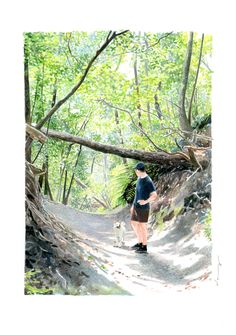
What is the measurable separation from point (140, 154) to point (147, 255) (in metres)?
0.70

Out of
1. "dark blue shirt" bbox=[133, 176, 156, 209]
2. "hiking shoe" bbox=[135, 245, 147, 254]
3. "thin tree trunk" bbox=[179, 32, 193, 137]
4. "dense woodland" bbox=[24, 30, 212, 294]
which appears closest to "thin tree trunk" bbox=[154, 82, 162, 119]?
"dense woodland" bbox=[24, 30, 212, 294]

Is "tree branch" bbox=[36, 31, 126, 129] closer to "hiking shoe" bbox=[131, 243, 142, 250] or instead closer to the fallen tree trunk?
the fallen tree trunk

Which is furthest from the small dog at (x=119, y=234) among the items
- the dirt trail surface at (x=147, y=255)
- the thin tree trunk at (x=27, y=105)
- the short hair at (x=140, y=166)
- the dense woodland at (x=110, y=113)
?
the thin tree trunk at (x=27, y=105)

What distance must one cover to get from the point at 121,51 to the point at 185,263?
152 centimetres

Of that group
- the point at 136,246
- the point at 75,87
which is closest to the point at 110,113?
the point at 75,87

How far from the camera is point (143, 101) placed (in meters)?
3.94

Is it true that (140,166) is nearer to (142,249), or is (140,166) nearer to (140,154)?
(140,154)

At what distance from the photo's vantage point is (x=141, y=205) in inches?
155

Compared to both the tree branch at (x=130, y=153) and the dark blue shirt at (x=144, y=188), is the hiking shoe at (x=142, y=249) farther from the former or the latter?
the tree branch at (x=130, y=153)

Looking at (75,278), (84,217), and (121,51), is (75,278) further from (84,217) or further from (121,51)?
(121,51)

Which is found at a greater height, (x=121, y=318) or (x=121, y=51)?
(x=121, y=51)

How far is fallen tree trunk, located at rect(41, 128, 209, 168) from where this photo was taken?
3.90m

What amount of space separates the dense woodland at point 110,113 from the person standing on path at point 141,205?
0.18ft

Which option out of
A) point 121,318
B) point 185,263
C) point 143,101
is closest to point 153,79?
point 143,101
